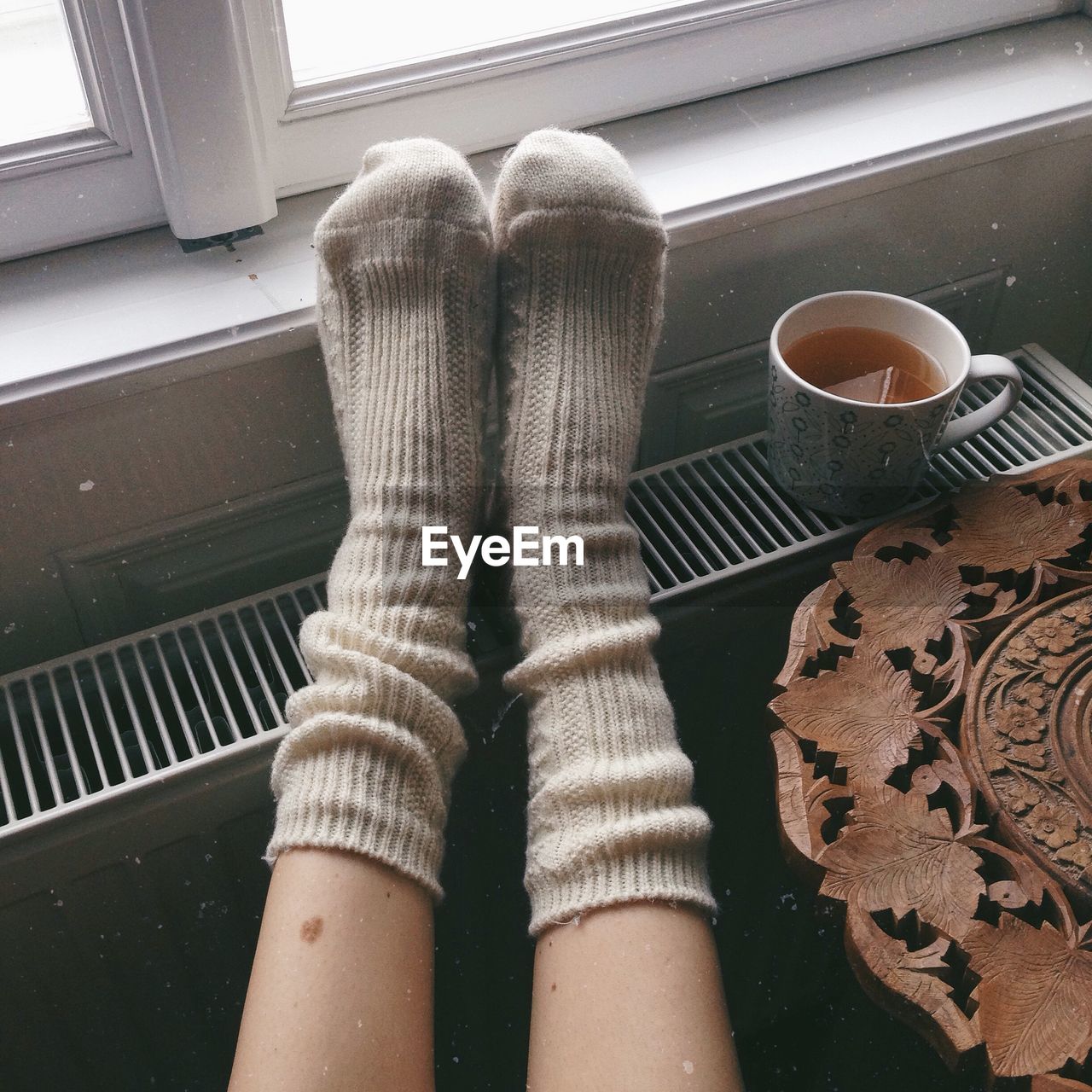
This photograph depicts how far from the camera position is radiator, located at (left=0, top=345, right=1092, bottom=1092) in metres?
0.57

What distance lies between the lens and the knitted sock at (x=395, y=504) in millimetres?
490

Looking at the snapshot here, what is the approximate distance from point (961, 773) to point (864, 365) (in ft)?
0.87

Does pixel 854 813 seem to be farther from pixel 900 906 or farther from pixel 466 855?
pixel 466 855

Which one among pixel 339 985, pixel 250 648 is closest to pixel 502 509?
pixel 250 648

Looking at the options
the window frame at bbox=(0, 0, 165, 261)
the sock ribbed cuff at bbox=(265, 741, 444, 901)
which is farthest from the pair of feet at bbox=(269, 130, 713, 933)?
the window frame at bbox=(0, 0, 165, 261)

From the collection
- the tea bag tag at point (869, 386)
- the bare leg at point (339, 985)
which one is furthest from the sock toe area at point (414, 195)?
the bare leg at point (339, 985)

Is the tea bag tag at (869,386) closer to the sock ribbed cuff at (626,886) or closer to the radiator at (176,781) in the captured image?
the radiator at (176,781)

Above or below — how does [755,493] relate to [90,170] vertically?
below

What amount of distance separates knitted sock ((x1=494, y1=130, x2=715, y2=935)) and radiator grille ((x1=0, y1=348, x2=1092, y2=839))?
63mm

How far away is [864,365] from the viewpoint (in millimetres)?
641

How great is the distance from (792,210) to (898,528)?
22 cm

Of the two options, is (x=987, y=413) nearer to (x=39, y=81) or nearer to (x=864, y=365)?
(x=864, y=365)

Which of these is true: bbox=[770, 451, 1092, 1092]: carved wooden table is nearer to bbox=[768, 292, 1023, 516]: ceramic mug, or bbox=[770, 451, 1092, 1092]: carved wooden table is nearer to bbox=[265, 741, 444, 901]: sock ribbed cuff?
bbox=[768, 292, 1023, 516]: ceramic mug

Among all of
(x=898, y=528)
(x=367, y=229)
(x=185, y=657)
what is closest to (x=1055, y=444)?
(x=898, y=528)
